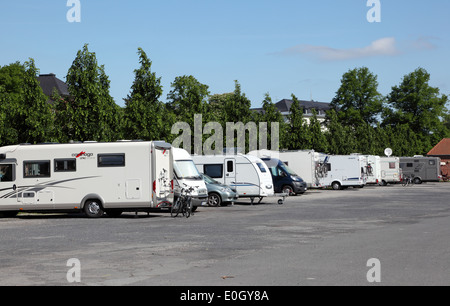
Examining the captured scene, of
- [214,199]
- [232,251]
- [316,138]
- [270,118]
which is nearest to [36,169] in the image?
[214,199]

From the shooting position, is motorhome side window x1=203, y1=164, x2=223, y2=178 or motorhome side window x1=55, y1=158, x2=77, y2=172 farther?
motorhome side window x1=203, y1=164, x2=223, y2=178

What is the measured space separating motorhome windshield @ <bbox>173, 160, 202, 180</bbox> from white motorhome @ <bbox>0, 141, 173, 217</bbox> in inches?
84.4

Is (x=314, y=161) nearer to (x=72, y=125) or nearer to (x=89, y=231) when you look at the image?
(x=72, y=125)

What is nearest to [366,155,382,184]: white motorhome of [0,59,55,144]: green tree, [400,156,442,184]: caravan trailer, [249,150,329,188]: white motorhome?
[249,150,329,188]: white motorhome

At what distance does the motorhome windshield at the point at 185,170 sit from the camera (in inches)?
1048

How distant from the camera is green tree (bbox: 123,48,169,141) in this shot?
112 feet

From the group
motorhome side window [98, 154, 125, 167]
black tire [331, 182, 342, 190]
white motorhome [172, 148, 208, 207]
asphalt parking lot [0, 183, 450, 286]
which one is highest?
motorhome side window [98, 154, 125, 167]

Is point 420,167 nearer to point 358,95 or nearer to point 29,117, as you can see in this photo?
point 358,95

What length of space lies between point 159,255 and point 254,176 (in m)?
20.8

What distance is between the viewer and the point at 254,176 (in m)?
32.8

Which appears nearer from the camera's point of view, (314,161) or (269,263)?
(269,263)

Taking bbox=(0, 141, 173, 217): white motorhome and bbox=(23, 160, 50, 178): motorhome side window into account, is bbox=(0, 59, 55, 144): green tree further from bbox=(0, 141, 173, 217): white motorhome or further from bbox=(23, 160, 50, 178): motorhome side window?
bbox=(23, 160, 50, 178): motorhome side window

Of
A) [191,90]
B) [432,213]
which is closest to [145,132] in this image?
[191,90]

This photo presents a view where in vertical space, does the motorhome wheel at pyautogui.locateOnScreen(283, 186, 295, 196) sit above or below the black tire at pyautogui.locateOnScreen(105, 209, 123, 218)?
above
